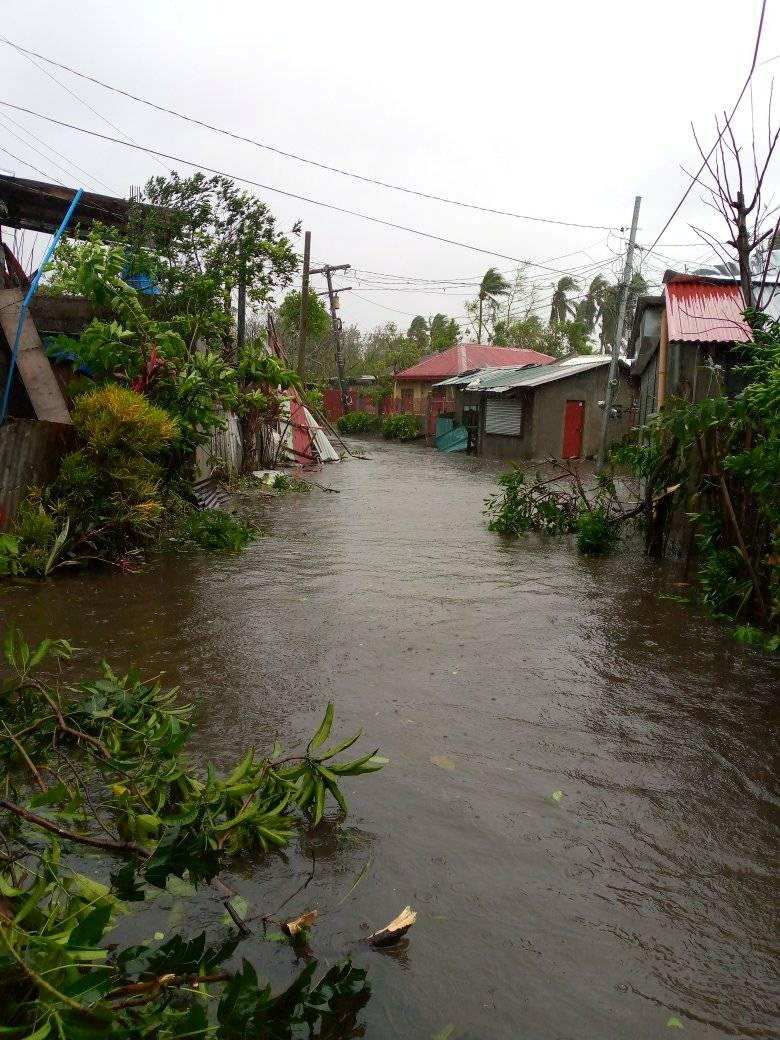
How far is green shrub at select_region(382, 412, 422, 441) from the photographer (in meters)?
38.2

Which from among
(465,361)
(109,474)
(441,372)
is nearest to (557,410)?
(465,361)

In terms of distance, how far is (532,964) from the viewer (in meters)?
2.51

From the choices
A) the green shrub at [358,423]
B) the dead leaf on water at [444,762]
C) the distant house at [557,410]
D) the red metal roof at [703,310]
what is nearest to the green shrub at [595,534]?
the red metal roof at [703,310]

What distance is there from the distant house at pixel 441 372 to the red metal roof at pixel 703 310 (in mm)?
27091

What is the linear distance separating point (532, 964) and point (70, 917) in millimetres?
1428

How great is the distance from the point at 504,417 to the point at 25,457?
23.4m

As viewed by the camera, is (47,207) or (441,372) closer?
(47,207)

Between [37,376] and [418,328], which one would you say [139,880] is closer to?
[37,376]

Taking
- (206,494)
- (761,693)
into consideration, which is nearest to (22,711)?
(761,693)

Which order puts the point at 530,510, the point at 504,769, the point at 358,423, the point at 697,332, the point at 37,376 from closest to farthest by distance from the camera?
the point at 504,769, the point at 37,376, the point at 697,332, the point at 530,510, the point at 358,423

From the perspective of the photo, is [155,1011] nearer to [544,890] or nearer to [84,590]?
[544,890]

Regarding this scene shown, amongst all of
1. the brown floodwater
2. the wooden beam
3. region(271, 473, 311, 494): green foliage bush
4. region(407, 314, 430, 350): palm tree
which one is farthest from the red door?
region(407, 314, 430, 350): palm tree

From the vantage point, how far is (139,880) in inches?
112

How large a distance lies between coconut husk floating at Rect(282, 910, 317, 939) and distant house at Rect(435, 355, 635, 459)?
24.3m
